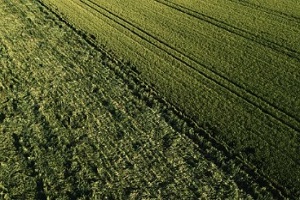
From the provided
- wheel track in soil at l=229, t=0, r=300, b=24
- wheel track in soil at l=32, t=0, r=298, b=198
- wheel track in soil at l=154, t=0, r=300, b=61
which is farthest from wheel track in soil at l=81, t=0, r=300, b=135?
wheel track in soil at l=229, t=0, r=300, b=24

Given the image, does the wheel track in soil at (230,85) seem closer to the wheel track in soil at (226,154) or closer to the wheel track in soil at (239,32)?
the wheel track in soil at (226,154)

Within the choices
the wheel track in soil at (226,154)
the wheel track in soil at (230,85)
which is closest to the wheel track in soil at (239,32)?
the wheel track in soil at (230,85)

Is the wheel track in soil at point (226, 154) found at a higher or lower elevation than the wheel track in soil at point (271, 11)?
lower

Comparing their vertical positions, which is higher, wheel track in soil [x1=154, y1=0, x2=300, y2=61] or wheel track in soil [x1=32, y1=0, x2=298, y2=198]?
wheel track in soil [x1=154, y1=0, x2=300, y2=61]

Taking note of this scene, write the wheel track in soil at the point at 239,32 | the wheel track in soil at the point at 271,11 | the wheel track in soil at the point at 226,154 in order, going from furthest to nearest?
the wheel track in soil at the point at 271,11, the wheel track in soil at the point at 239,32, the wheel track in soil at the point at 226,154

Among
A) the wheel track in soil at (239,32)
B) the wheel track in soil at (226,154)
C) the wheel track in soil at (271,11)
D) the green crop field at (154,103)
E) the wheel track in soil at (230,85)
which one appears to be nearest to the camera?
the wheel track in soil at (226,154)

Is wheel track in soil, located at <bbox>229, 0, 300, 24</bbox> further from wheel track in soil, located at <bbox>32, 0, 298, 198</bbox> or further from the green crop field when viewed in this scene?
wheel track in soil, located at <bbox>32, 0, 298, 198</bbox>

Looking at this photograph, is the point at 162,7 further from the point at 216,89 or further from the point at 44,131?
the point at 44,131

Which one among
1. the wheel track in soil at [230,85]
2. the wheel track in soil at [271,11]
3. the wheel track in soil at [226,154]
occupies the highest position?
the wheel track in soil at [271,11]

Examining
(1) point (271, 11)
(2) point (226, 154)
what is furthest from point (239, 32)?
(2) point (226, 154)
